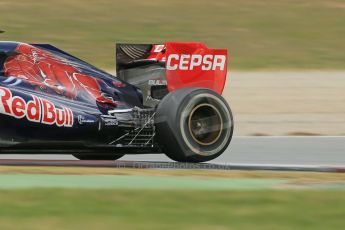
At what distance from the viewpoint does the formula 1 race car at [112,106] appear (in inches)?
353

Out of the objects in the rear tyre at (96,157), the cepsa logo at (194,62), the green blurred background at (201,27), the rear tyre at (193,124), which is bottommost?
the rear tyre at (96,157)

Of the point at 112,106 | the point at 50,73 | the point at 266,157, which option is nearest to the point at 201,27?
the point at 266,157

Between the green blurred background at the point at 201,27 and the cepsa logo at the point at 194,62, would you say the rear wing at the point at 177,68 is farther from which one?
the green blurred background at the point at 201,27

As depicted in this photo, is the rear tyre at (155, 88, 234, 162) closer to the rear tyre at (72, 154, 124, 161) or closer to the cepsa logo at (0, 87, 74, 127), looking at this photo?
the cepsa logo at (0, 87, 74, 127)

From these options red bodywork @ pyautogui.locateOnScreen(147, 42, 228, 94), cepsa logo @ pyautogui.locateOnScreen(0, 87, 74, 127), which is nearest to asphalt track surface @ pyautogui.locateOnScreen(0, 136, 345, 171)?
cepsa logo @ pyautogui.locateOnScreen(0, 87, 74, 127)

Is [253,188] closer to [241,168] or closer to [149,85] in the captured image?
[241,168]

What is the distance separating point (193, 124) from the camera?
941 centimetres

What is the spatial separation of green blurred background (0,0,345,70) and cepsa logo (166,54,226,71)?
Result: 1057 cm

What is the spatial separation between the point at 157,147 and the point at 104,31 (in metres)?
15.3

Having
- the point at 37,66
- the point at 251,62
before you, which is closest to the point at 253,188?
the point at 37,66

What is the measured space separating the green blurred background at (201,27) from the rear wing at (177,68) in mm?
10376

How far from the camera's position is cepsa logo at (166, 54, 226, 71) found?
9789mm

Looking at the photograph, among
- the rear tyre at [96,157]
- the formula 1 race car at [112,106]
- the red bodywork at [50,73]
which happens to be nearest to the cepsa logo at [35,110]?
the formula 1 race car at [112,106]

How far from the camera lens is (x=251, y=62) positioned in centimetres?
2177
